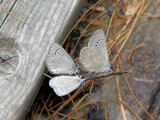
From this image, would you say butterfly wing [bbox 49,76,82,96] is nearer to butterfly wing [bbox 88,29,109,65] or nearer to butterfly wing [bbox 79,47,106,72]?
butterfly wing [bbox 79,47,106,72]

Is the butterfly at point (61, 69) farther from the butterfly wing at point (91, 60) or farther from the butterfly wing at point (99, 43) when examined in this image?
the butterfly wing at point (99, 43)

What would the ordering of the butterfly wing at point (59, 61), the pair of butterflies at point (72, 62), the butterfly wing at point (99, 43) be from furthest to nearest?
the butterfly wing at point (99, 43)
the pair of butterflies at point (72, 62)
the butterfly wing at point (59, 61)

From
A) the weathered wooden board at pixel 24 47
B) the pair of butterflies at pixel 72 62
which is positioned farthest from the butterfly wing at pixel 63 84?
the weathered wooden board at pixel 24 47

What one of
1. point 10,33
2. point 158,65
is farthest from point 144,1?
point 10,33

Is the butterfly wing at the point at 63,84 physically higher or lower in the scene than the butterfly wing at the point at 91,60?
lower

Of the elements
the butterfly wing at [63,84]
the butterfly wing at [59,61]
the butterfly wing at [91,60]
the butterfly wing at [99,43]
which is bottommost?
the butterfly wing at [63,84]

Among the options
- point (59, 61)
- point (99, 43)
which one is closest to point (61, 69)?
point (59, 61)

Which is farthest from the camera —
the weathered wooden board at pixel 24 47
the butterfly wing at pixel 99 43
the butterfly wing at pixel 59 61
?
the butterfly wing at pixel 99 43

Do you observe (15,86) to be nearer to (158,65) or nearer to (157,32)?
(158,65)

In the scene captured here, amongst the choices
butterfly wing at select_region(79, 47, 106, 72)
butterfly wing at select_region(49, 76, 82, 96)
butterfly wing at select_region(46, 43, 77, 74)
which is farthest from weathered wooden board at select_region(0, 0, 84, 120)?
butterfly wing at select_region(79, 47, 106, 72)
